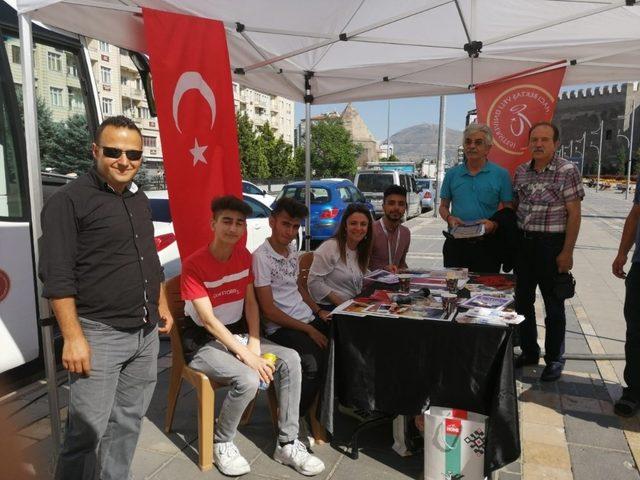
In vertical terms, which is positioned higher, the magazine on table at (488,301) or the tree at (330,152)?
the tree at (330,152)

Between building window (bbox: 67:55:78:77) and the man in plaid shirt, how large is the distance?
3.73 meters

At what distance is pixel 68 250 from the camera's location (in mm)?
2002

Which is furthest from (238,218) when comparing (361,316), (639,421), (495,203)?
(639,421)

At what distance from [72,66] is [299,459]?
3635 millimetres

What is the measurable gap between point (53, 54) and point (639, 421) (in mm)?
5043

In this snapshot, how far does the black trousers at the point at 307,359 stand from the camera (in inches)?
119

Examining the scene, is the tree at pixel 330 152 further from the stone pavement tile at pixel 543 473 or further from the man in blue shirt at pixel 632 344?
the stone pavement tile at pixel 543 473

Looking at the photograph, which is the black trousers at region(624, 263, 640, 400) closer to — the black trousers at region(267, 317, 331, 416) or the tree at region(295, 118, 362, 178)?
the black trousers at region(267, 317, 331, 416)

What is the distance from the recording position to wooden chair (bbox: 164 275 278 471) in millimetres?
2760

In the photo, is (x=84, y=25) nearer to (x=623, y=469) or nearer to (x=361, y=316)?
(x=361, y=316)

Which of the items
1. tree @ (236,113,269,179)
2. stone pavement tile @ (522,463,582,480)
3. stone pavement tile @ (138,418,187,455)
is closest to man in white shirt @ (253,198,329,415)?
stone pavement tile @ (138,418,187,455)

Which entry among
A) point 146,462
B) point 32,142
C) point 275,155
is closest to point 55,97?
point 32,142

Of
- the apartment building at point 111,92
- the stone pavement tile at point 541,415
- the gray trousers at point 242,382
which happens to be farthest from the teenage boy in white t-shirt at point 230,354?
the stone pavement tile at point 541,415

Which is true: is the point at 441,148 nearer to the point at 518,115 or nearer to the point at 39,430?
the point at 518,115
